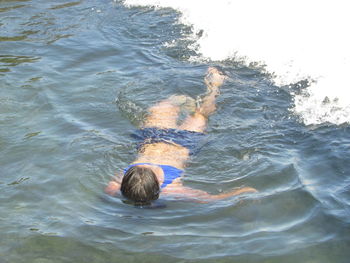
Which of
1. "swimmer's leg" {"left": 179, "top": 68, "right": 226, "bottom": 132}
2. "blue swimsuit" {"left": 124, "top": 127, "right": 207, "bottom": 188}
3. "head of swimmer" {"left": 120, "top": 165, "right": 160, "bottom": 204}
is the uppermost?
"swimmer's leg" {"left": 179, "top": 68, "right": 226, "bottom": 132}

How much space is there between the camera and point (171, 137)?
6371 mm

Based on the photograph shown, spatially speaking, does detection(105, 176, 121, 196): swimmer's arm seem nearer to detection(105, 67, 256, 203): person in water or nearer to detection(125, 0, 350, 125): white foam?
detection(105, 67, 256, 203): person in water

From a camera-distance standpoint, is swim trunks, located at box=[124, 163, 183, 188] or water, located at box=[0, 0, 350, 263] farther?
swim trunks, located at box=[124, 163, 183, 188]

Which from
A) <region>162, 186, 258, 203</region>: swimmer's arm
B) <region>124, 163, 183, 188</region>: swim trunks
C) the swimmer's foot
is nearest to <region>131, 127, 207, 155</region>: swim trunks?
<region>124, 163, 183, 188</region>: swim trunks

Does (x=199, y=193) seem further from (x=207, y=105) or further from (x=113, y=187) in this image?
(x=207, y=105)

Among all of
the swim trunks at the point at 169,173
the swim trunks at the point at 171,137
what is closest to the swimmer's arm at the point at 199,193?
the swim trunks at the point at 169,173

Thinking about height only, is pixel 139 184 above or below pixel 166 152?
below

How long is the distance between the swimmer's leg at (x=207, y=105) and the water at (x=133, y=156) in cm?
14

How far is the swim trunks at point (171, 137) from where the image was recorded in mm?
6277

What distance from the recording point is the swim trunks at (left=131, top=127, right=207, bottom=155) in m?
6.28

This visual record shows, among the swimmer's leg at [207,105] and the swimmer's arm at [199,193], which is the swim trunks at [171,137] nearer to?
the swimmer's leg at [207,105]

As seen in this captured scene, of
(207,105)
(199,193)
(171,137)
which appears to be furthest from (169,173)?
(207,105)

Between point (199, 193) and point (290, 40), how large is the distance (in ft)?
18.6

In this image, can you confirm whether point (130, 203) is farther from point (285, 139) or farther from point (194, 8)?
point (194, 8)
